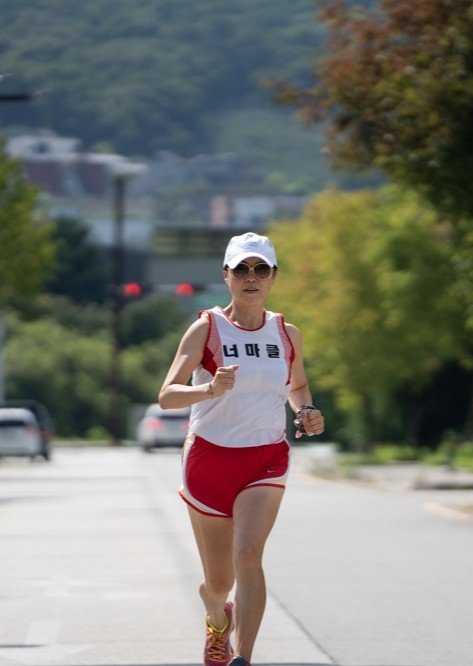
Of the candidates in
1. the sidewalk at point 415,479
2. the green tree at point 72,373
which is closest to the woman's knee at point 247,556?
the sidewalk at point 415,479

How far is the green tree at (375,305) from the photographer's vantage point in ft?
156

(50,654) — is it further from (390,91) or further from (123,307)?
(123,307)

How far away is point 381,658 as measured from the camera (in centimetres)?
1038

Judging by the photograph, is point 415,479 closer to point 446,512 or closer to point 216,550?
point 446,512

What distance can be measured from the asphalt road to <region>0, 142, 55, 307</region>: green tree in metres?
14.1

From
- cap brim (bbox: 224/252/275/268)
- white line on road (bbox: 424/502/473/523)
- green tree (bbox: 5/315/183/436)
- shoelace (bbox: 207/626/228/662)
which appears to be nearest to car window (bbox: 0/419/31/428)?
white line on road (bbox: 424/502/473/523)

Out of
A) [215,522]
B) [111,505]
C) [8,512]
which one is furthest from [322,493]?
[215,522]

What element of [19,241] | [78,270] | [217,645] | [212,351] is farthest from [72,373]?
[212,351]

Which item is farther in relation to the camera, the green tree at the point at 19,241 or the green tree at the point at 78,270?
the green tree at the point at 78,270

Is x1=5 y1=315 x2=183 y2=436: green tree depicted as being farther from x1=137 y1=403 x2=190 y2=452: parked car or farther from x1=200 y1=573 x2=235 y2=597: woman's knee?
x1=200 y1=573 x2=235 y2=597: woman's knee

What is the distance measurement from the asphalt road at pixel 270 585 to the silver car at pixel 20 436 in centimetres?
2184

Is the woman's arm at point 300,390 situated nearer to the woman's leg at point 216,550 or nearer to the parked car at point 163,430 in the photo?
the woman's leg at point 216,550

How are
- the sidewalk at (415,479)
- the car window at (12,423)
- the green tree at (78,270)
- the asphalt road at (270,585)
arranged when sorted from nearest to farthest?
the asphalt road at (270,585), the sidewalk at (415,479), the car window at (12,423), the green tree at (78,270)

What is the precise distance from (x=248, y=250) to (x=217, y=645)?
1761mm
